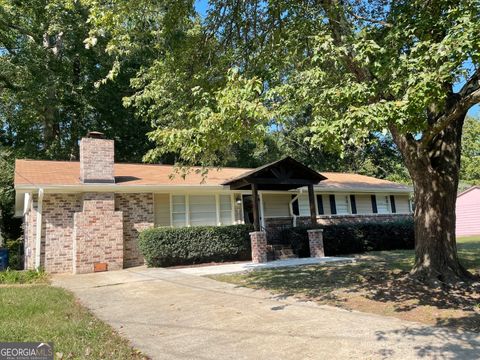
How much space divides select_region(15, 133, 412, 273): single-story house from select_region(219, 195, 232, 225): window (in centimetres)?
4

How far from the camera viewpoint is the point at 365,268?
1162cm

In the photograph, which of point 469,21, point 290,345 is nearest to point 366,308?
point 290,345

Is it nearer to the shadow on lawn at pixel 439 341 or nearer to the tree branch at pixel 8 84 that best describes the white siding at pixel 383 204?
the shadow on lawn at pixel 439 341

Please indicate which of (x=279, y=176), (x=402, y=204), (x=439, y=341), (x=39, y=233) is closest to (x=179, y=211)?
(x=279, y=176)

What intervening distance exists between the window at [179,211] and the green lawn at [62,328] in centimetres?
821

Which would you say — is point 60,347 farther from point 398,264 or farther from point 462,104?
point 398,264

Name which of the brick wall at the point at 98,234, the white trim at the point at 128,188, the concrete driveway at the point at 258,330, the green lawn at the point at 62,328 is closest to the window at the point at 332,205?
the white trim at the point at 128,188

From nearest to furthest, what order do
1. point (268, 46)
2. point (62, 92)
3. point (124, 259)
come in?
1. point (268, 46)
2. point (124, 259)
3. point (62, 92)

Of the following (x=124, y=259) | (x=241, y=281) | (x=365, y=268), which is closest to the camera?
(x=241, y=281)

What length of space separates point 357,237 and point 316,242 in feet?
9.32

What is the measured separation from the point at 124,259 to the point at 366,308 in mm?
10427

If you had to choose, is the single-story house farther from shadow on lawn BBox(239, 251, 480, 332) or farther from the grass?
shadow on lawn BBox(239, 251, 480, 332)

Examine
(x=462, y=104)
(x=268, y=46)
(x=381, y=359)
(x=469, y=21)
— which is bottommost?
(x=381, y=359)

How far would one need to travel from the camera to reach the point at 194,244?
14719 mm
